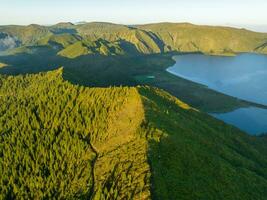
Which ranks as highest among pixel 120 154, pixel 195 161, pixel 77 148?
pixel 120 154

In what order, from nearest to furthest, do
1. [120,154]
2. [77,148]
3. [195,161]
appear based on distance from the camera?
[120,154] < [195,161] < [77,148]

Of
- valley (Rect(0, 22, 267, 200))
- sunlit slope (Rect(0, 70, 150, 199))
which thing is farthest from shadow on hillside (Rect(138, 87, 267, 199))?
sunlit slope (Rect(0, 70, 150, 199))

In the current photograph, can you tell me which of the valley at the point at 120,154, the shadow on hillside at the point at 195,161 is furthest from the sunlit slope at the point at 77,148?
the shadow on hillside at the point at 195,161

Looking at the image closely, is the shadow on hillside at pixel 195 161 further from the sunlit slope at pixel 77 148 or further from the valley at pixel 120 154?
the sunlit slope at pixel 77 148

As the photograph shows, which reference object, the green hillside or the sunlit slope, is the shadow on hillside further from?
the sunlit slope

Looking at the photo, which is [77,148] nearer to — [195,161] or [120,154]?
[120,154]

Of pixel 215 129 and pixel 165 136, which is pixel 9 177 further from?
pixel 215 129

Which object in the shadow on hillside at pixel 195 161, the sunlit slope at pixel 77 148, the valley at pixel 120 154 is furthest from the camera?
the sunlit slope at pixel 77 148

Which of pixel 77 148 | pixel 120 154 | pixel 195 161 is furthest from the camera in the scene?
pixel 77 148

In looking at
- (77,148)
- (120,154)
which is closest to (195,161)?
(120,154)
